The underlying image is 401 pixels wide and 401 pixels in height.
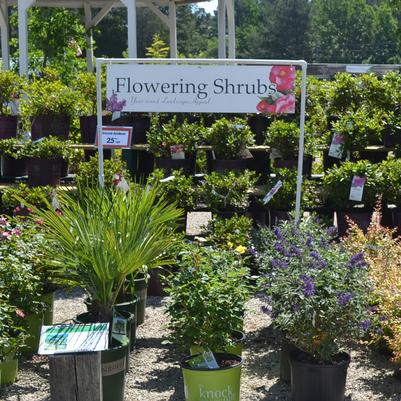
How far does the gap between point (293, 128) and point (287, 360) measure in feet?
9.26

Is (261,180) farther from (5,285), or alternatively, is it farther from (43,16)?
(43,16)

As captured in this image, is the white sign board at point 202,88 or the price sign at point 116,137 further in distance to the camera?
the price sign at point 116,137

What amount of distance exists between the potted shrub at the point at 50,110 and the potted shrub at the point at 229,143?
5.11ft

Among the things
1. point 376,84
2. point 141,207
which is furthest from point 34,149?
point 376,84

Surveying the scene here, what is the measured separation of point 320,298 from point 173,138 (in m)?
3.19

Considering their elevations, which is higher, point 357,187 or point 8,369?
point 357,187

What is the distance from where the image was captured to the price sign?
241 inches

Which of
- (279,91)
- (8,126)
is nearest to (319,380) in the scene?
(279,91)

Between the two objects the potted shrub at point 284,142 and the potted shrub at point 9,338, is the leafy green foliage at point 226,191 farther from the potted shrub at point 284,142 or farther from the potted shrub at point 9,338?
the potted shrub at point 9,338

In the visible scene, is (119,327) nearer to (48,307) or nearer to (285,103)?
(48,307)

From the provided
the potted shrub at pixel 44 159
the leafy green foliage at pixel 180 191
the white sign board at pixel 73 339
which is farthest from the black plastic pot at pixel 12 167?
the white sign board at pixel 73 339

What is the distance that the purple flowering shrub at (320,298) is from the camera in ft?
13.1

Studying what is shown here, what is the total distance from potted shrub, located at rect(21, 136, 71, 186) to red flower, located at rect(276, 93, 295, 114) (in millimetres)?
2101

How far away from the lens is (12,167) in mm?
7656
